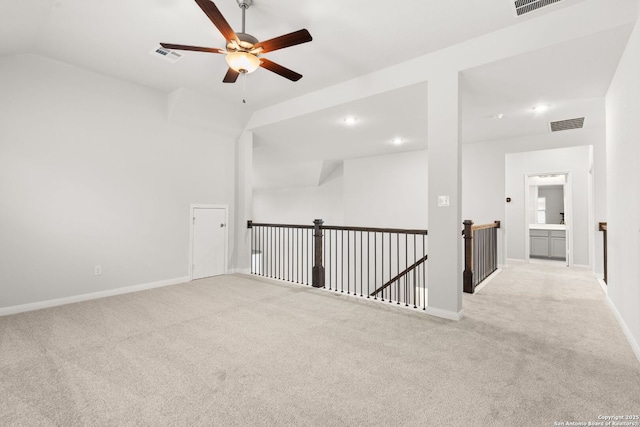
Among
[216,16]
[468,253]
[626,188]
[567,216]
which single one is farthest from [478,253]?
[216,16]

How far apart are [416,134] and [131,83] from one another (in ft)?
15.7

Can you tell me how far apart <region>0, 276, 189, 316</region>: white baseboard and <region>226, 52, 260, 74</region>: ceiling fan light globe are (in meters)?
3.45

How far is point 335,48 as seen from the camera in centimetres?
329

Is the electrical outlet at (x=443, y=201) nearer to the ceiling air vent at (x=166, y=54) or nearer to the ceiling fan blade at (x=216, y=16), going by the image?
the ceiling fan blade at (x=216, y=16)

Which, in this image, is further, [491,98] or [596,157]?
[596,157]

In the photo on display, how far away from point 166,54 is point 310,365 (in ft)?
11.9

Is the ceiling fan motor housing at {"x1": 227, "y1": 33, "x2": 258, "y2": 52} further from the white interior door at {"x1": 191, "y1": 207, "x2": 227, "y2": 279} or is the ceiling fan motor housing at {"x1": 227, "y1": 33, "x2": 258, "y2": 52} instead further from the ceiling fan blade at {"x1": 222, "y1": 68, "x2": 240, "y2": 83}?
the white interior door at {"x1": 191, "y1": 207, "x2": 227, "y2": 279}

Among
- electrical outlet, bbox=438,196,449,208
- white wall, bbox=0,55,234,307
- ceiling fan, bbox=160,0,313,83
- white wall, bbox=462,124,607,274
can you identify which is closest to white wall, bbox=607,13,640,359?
electrical outlet, bbox=438,196,449,208

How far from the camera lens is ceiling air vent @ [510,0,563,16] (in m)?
2.56

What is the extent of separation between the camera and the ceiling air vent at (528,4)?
2557mm

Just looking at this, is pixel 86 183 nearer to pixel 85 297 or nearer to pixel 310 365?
pixel 85 297

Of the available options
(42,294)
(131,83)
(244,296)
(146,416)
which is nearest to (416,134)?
(244,296)

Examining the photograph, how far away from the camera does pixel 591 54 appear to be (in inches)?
113

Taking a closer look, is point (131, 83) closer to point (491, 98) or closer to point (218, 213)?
point (218, 213)
